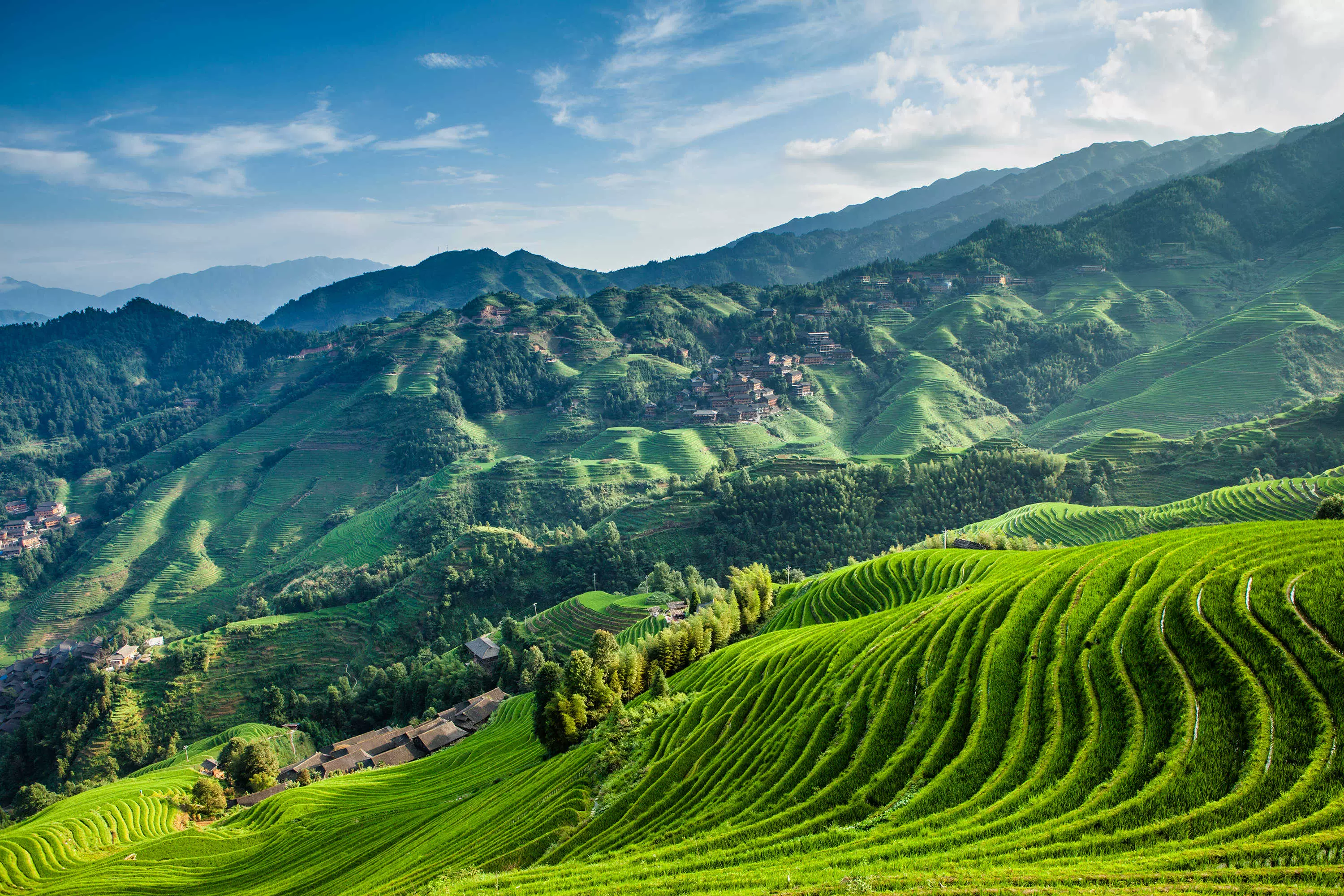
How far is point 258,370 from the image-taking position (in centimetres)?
19838

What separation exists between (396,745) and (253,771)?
853 centimetres

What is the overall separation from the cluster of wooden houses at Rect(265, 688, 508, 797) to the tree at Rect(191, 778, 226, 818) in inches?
125

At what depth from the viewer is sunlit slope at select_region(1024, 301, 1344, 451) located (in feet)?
299

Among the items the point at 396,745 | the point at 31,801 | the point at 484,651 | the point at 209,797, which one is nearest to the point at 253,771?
the point at 209,797

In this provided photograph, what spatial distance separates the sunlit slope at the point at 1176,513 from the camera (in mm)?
48406

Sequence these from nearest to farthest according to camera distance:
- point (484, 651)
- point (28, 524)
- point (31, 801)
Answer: point (31, 801)
point (484, 651)
point (28, 524)

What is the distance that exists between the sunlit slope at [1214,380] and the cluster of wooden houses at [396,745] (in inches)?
3113

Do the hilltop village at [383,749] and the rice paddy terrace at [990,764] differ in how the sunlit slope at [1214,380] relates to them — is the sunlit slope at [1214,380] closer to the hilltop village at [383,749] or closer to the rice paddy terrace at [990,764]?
the hilltop village at [383,749]

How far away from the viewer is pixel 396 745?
47844 mm

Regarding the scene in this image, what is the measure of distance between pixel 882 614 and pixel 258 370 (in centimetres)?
21574

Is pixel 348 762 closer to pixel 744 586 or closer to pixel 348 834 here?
pixel 348 834

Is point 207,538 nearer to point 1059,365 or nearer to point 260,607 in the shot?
point 260,607

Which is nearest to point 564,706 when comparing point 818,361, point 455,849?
point 455,849

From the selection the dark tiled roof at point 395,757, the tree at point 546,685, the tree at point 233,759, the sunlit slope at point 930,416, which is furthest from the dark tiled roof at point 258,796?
the sunlit slope at point 930,416
